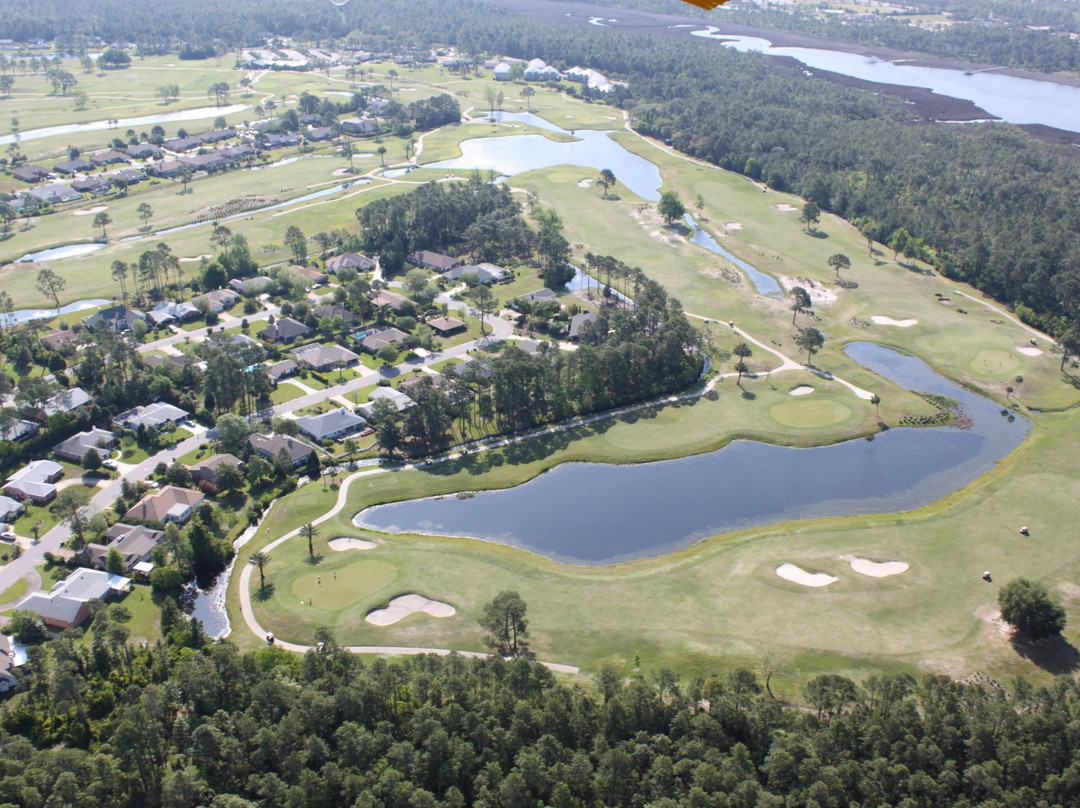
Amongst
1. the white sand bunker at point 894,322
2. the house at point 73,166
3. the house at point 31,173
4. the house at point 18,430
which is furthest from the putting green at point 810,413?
the house at point 31,173

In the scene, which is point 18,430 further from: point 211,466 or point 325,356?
point 325,356

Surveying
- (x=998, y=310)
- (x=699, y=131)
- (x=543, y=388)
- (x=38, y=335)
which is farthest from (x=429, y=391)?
(x=699, y=131)

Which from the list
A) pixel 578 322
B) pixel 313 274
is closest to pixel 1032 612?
pixel 578 322

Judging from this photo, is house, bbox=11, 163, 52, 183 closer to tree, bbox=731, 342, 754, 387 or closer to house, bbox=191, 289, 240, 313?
house, bbox=191, 289, 240, 313

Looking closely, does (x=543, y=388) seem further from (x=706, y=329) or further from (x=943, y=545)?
(x=943, y=545)

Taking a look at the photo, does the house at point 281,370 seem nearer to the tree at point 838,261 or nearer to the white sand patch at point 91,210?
the white sand patch at point 91,210

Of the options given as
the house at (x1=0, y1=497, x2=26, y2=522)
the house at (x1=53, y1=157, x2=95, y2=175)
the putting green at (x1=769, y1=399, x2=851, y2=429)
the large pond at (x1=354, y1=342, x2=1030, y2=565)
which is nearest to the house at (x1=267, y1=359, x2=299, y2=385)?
the large pond at (x1=354, y1=342, x2=1030, y2=565)

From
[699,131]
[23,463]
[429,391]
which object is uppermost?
[699,131]
